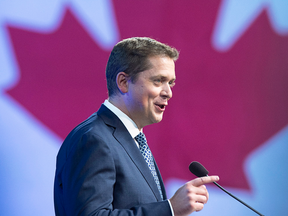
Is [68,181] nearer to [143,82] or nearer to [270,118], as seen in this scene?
A: [143,82]

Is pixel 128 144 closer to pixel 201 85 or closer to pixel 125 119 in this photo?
pixel 125 119

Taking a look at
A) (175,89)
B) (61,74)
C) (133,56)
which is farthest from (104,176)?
(175,89)

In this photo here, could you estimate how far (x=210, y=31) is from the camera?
212 cm

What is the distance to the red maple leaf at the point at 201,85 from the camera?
1.92 meters

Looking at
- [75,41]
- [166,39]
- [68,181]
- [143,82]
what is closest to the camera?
[68,181]

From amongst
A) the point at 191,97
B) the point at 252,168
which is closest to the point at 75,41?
the point at 191,97

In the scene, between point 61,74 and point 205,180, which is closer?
point 205,180

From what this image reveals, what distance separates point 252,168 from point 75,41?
147 cm

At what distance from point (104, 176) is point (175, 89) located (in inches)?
49.0

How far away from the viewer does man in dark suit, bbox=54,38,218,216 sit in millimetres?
898

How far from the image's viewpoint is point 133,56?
1.19 metres

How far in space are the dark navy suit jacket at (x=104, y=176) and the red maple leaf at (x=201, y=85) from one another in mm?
869

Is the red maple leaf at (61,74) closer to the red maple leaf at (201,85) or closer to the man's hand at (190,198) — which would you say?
the red maple leaf at (201,85)

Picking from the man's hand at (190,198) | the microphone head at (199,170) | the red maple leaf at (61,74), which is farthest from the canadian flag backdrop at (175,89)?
the man's hand at (190,198)
